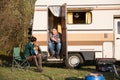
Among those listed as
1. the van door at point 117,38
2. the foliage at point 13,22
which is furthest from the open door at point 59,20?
the foliage at point 13,22

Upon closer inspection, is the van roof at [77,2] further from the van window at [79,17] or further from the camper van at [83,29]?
the van window at [79,17]

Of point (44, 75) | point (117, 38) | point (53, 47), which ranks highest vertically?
point (117, 38)

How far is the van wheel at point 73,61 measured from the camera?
17.1m

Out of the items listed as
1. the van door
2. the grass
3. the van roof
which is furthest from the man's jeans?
the van door

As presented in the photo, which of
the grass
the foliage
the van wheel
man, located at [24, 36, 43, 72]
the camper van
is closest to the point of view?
the grass

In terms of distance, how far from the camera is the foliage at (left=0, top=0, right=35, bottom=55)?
68.7 feet

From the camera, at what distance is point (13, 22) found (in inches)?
842

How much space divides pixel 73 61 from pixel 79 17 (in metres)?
1.85

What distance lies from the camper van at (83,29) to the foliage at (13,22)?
401cm

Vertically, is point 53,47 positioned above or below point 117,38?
below

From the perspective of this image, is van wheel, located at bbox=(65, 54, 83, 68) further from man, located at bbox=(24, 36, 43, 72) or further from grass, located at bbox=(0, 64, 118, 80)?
man, located at bbox=(24, 36, 43, 72)

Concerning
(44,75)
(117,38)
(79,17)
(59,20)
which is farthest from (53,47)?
(44,75)

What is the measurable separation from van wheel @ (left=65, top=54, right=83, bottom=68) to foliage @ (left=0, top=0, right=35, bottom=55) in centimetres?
496

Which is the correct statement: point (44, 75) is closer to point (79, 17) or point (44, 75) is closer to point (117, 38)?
point (79, 17)
